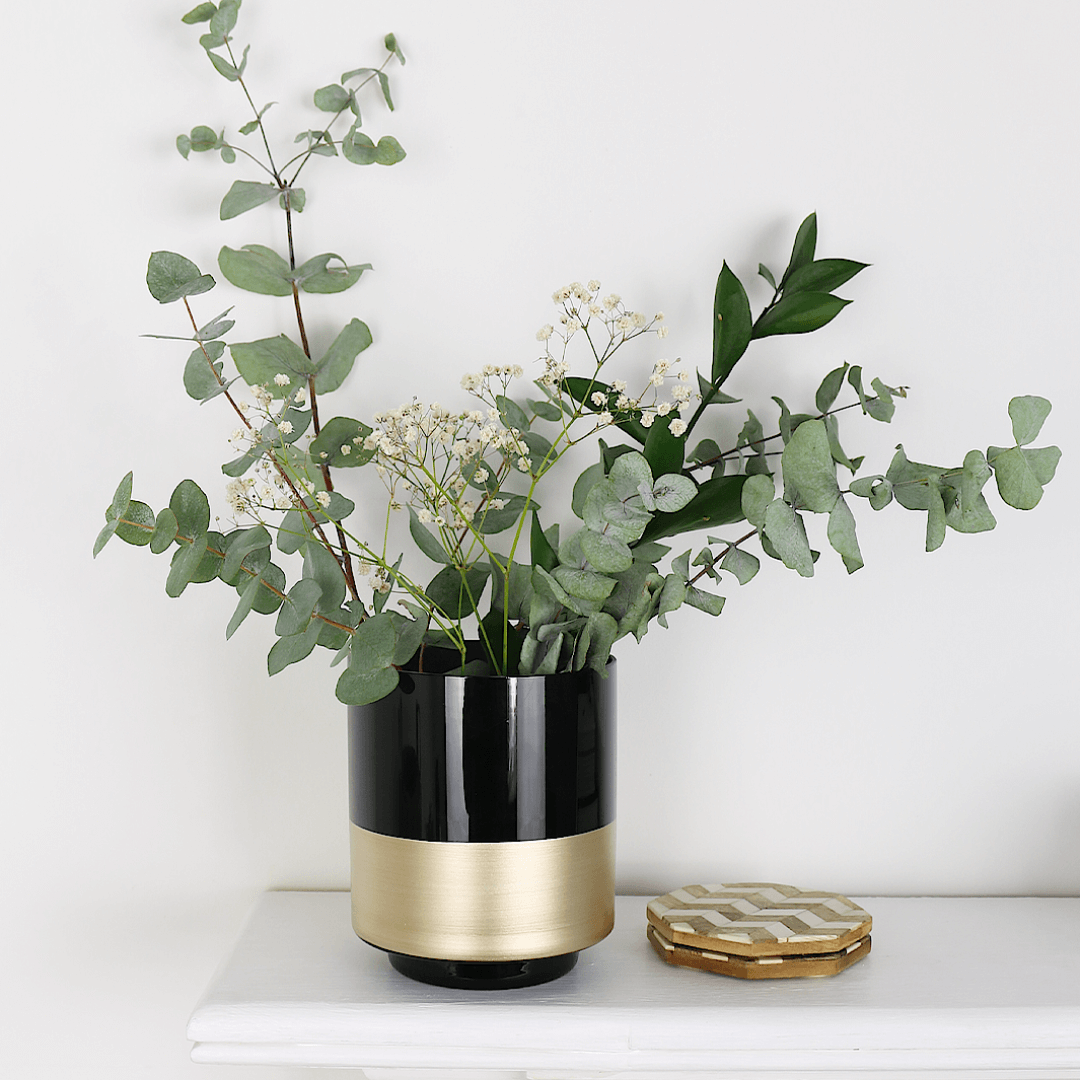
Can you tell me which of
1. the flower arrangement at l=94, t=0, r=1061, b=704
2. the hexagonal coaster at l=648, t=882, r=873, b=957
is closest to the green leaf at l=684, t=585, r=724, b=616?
the flower arrangement at l=94, t=0, r=1061, b=704

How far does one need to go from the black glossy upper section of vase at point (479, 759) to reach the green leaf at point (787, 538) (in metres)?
0.15

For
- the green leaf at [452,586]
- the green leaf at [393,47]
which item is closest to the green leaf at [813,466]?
the green leaf at [452,586]

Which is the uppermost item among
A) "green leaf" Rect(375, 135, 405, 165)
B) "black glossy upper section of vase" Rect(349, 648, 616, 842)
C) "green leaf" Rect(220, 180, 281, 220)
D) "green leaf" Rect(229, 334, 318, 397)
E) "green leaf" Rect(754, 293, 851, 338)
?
"green leaf" Rect(375, 135, 405, 165)

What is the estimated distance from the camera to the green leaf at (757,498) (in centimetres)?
56

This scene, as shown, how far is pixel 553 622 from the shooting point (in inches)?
23.7

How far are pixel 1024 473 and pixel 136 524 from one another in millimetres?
524

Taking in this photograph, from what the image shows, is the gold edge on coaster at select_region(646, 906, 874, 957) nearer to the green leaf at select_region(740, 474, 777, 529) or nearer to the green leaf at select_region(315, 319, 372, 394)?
the green leaf at select_region(740, 474, 777, 529)

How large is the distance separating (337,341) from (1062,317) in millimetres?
558

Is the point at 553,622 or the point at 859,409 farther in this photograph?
the point at 859,409

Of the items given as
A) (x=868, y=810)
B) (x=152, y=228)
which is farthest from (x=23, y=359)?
(x=868, y=810)

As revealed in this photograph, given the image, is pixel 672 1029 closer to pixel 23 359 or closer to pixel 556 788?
pixel 556 788

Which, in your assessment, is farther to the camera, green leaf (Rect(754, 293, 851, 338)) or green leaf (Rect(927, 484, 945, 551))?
green leaf (Rect(754, 293, 851, 338))

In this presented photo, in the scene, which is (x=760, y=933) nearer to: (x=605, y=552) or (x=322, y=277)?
(x=605, y=552)

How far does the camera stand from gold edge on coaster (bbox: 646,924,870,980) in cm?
61
